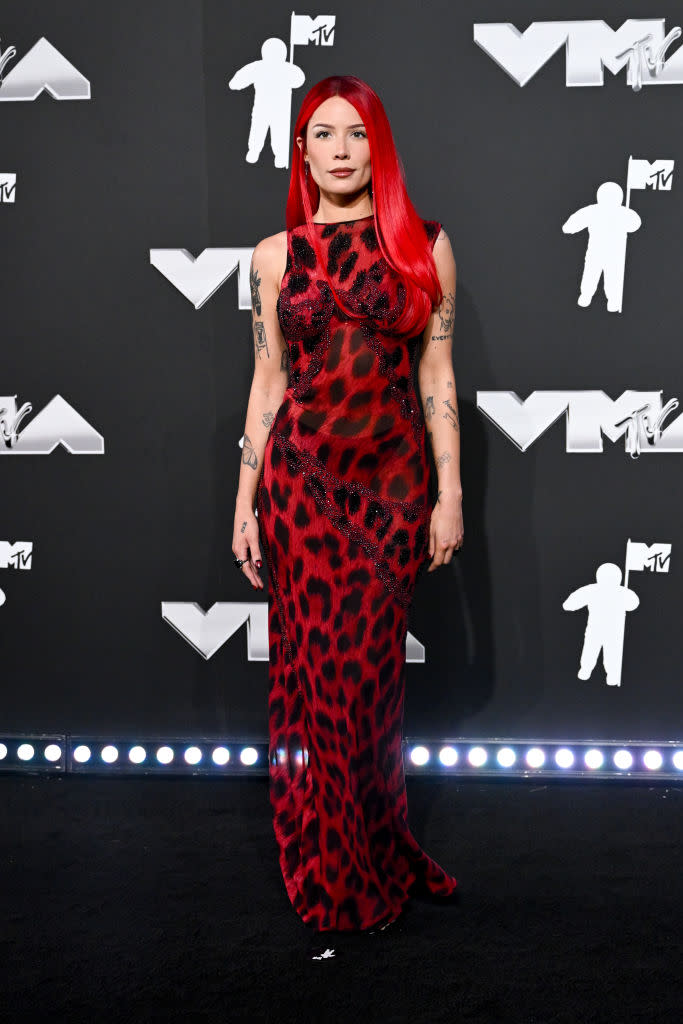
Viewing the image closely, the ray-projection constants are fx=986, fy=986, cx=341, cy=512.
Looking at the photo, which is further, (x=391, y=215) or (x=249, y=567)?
(x=249, y=567)

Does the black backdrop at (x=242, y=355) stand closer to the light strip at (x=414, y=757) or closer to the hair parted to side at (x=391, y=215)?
the light strip at (x=414, y=757)

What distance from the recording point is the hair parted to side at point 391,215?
2.20 meters

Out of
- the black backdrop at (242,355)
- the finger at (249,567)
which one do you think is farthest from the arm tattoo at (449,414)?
the black backdrop at (242,355)

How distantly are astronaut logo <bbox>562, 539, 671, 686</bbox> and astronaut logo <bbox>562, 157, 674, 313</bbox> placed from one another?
31.0 inches

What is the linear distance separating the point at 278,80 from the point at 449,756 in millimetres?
2209

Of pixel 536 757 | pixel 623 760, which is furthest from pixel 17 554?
pixel 623 760

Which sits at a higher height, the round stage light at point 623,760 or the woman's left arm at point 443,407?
the woman's left arm at point 443,407

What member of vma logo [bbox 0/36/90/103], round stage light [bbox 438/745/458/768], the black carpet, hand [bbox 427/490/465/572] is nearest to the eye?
hand [bbox 427/490/465/572]

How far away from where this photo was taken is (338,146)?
7.25 ft

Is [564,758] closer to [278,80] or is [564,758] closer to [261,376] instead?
[261,376]

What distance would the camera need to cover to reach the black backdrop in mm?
3002

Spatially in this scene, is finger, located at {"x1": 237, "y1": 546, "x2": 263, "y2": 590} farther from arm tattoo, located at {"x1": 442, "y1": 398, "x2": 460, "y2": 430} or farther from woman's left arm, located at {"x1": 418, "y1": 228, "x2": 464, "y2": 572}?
Answer: arm tattoo, located at {"x1": 442, "y1": 398, "x2": 460, "y2": 430}

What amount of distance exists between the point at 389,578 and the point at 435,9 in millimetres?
1815

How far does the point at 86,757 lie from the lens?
332 centimetres
